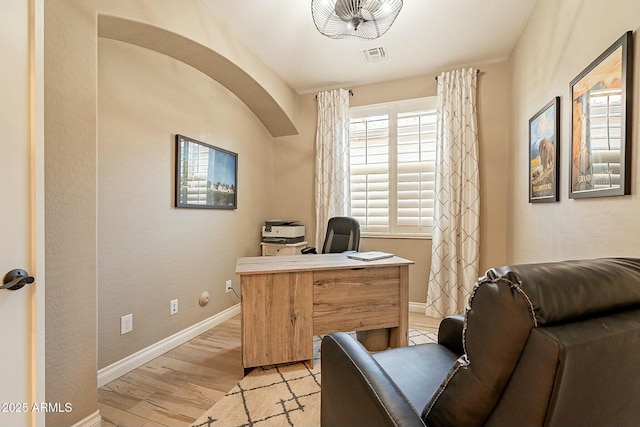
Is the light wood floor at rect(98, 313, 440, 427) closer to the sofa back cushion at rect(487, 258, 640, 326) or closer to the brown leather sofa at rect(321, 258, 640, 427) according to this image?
the brown leather sofa at rect(321, 258, 640, 427)

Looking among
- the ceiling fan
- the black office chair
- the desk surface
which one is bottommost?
the desk surface

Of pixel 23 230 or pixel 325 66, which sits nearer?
pixel 23 230

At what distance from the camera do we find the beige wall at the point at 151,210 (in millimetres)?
2021

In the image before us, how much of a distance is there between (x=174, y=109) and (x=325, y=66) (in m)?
1.69

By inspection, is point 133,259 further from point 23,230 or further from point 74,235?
point 23,230

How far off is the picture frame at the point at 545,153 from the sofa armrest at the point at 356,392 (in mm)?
1797

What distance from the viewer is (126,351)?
84.3 inches

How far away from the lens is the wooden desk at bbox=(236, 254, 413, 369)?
80.0 inches

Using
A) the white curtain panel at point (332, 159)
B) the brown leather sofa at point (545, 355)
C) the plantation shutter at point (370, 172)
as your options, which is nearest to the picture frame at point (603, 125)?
the brown leather sofa at point (545, 355)

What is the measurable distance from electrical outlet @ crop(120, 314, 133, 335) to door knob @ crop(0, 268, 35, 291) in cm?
119

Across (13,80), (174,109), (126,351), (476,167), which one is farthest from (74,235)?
(476,167)

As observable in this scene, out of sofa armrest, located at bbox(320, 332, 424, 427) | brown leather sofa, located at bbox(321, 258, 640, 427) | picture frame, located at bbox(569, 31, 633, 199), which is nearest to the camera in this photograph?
brown leather sofa, located at bbox(321, 258, 640, 427)

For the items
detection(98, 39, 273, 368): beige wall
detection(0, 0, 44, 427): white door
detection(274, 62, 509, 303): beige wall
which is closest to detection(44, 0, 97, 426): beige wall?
detection(0, 0, 44, 427): white door

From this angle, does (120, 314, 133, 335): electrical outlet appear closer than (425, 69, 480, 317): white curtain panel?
Yes
